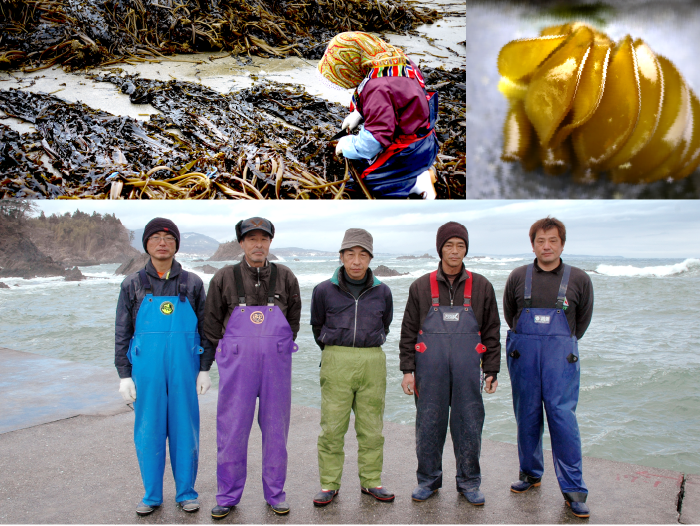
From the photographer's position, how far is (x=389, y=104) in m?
2.78

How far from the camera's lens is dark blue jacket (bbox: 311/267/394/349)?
2.19 m

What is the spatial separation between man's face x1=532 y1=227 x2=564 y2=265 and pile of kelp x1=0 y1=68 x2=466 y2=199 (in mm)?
1641

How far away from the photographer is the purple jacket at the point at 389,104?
109 inches

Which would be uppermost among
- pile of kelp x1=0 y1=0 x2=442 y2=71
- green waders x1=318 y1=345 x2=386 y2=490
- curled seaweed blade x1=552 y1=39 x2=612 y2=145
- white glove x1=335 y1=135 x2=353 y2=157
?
pile of kelp x1=0 y1=0 x2=442 y2=71

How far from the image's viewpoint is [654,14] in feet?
13.2

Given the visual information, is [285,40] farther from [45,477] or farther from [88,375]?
[45,477]

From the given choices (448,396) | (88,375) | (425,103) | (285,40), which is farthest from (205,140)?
(448,396)

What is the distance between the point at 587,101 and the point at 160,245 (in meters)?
3.59

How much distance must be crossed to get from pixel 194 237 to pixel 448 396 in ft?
8.71

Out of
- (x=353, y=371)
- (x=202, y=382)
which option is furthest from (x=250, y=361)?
(x=353, y=371)

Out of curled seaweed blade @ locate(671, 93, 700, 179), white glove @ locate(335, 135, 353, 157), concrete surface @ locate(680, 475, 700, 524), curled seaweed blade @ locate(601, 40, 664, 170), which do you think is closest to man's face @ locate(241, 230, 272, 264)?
white glove @ locate(335, 135, 353, 157)

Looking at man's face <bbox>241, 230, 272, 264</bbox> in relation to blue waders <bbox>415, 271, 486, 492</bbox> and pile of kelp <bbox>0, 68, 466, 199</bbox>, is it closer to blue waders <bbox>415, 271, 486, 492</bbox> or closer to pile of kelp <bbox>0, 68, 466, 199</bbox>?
blue waders <bbox>415, 271, 486, 492</bbox>

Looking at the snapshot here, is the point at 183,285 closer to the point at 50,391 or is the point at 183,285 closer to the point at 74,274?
the point at 50,391

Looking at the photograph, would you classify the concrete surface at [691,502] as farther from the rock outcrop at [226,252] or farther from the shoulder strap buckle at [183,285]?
the rock outcrop at [226,252]
